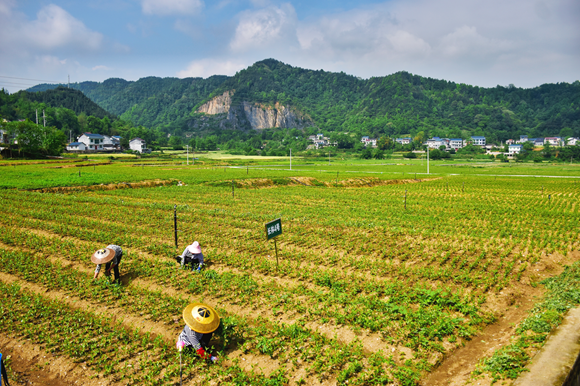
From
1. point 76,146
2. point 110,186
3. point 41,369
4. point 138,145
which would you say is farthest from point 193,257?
point 138,145

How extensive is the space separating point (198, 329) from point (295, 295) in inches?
136

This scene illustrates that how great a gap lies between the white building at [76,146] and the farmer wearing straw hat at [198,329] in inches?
4509

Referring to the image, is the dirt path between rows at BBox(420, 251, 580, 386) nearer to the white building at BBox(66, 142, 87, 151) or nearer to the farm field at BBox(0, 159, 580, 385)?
the farm field at BBox(0, 159, 580, 385)

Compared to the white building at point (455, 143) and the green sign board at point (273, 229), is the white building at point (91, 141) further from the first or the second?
the white building at point (455, 143)

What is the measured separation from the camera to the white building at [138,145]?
119 m

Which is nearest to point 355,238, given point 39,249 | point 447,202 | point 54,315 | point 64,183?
point 54,315

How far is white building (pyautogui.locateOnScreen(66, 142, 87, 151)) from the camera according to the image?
102 metres

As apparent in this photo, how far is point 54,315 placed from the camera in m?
7.74

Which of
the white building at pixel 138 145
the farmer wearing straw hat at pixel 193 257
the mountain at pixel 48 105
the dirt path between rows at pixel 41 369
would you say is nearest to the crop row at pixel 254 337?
the dirt path between rows at pixel 41 369

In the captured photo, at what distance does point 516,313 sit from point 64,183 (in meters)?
35.0

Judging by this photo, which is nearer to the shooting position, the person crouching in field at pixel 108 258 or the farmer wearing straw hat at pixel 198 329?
the farmer wearing straw hat at pixel 198 329

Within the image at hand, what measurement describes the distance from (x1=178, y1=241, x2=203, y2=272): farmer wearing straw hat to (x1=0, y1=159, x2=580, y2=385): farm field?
341mm

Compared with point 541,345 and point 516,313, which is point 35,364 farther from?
point 516,313

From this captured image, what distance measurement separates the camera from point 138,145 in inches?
4712
